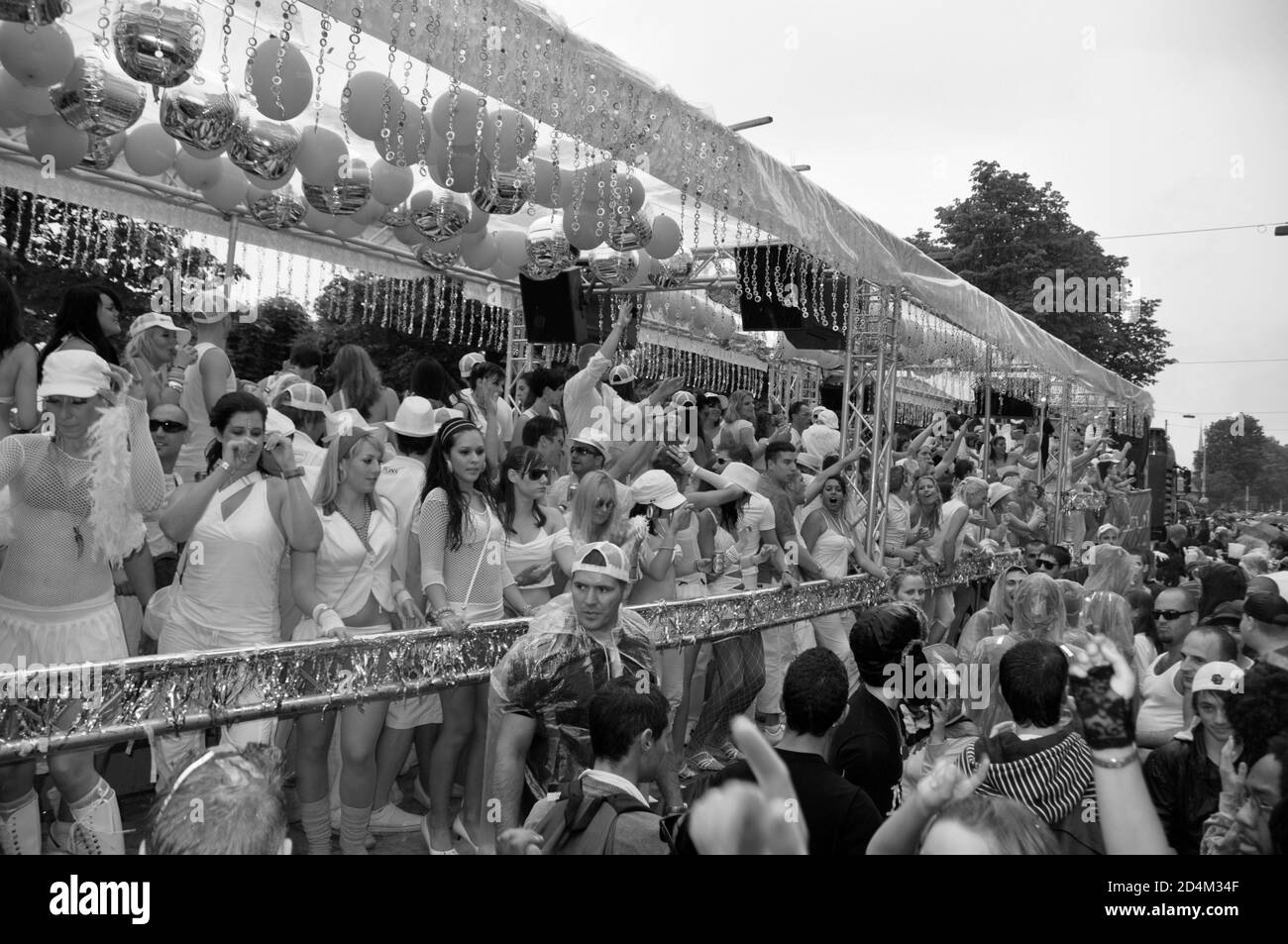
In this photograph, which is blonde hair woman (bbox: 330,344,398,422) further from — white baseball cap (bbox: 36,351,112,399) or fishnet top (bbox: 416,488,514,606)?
white baseball cap (bbox: 36,351,112,399)

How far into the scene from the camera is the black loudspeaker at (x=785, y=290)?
830 cm

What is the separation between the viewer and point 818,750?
9.29 feet

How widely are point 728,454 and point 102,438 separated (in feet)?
14.9

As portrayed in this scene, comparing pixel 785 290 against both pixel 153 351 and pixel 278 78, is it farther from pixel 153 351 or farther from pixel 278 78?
pixel 153 351

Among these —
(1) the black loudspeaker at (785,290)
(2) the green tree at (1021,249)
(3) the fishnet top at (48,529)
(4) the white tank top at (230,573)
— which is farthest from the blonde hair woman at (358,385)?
(2) the green tree at (1021,249)

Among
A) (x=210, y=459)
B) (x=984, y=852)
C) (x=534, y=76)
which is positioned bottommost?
(x=984, y=852)

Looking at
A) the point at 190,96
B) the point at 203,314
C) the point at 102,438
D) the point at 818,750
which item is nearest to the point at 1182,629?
the point at 818,750

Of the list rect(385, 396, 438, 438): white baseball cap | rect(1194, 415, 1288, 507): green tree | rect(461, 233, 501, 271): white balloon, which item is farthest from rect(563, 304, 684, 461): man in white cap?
rect(1194, 415, 1288, 507): green tree

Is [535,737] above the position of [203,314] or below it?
below

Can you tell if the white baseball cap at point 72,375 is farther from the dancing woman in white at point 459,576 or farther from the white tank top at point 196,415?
the white tank top at point 196,415

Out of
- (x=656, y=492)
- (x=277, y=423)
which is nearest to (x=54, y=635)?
(x=277, y=423)
